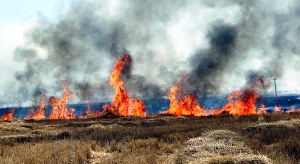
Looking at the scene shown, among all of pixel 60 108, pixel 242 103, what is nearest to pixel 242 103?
pixel 242 103

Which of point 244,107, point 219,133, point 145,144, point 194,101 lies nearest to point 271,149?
point 219,133

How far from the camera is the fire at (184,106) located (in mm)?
52281

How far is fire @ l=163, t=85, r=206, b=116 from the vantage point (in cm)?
5228

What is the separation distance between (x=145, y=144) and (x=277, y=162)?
6173mm

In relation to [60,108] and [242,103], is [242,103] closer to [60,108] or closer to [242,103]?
→ [242,103]

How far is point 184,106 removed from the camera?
53375 mm

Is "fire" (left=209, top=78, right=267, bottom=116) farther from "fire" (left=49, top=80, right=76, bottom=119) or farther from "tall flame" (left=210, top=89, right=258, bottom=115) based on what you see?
"fire" (left=49, top=80, right=76, bottom=119)

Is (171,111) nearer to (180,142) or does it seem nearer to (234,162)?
(180,142)

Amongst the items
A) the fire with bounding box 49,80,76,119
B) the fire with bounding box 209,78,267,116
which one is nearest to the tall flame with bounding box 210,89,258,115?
the fire with bounding box 209,78,267,116

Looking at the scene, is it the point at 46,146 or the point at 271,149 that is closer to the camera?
the point at 271,149

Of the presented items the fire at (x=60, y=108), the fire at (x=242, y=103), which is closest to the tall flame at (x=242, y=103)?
the fire at (x=242, y=103)

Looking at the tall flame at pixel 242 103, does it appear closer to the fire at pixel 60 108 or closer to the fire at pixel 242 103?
the fire at pixel 242 103

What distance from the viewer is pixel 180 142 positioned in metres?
15.6

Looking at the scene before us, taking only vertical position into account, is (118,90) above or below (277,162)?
above
